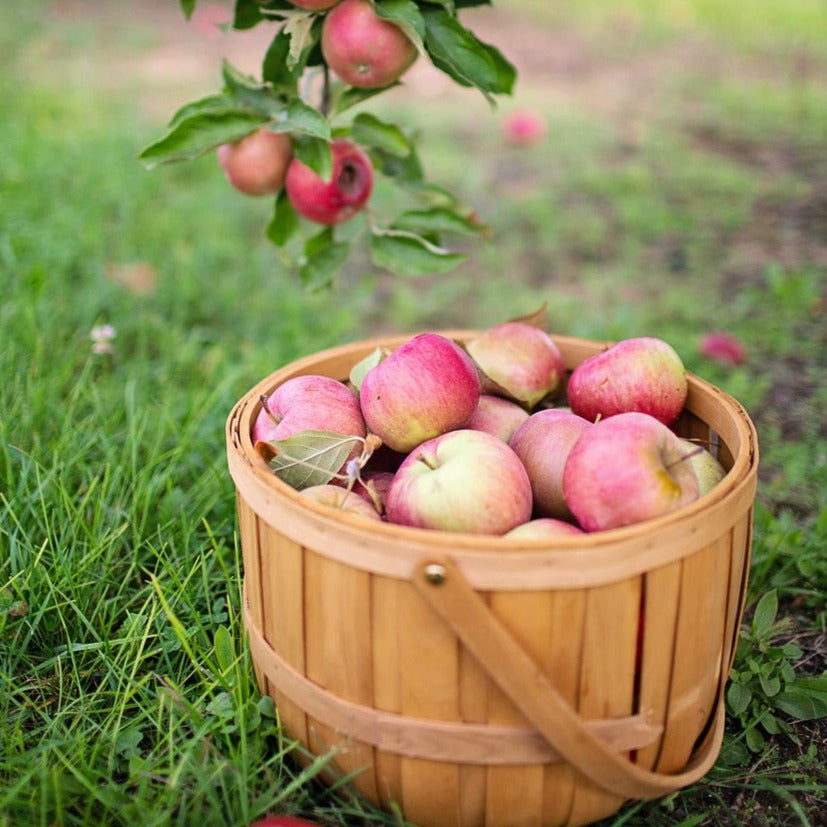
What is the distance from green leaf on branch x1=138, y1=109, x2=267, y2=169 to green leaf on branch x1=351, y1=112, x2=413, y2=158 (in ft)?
0.74

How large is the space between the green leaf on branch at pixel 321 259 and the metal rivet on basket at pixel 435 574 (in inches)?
43.0

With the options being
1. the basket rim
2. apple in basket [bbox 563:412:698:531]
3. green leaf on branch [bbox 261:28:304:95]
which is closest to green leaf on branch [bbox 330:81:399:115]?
green leaf on branch [bbox 261:28:304:95]

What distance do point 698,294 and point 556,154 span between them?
1907mm

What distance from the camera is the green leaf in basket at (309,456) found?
4.99ft

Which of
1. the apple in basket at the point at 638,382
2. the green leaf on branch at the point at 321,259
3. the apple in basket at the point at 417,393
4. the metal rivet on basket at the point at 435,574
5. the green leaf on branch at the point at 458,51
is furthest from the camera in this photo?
the green leaf on branch at the point at 321,259

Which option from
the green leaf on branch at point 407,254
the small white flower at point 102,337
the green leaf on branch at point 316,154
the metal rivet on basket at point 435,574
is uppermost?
the green leaf on branch at point 316,154

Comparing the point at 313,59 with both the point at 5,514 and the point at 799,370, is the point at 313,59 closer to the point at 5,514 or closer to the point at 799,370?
the point at 5,514

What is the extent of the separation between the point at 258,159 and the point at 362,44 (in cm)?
35

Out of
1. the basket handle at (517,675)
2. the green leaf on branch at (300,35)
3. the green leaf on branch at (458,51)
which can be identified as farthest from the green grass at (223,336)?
the green leaf on branch at (458,51)

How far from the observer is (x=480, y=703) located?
128 cm

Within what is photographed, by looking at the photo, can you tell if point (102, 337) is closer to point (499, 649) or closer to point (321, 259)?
point (321, 259)

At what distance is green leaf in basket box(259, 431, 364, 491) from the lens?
→ 1522 mm

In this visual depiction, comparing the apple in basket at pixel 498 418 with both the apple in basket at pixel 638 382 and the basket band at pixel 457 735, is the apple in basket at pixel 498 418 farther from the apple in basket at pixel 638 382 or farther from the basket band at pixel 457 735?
the basket band at pixel 457 735

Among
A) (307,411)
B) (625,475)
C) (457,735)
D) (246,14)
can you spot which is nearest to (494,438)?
(625,475)
